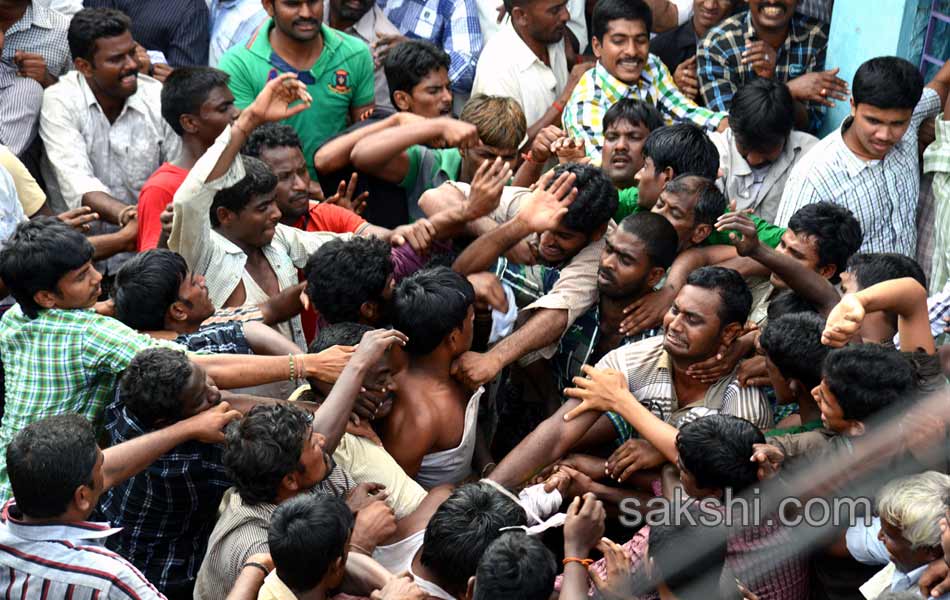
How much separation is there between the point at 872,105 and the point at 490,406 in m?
2.30

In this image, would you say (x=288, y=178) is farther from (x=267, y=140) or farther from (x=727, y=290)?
(x=727, y=290)

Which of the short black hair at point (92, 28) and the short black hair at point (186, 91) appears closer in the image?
the short black hair at point (186, 91)

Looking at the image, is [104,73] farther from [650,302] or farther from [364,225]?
[650,302]

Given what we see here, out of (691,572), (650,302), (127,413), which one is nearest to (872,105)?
(650,302)

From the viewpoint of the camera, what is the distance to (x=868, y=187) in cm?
630

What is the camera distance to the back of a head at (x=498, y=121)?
6.37m

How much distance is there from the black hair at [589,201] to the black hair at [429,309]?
2.35 feet

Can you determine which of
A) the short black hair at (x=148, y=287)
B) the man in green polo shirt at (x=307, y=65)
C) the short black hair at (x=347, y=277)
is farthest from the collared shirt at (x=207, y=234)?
the man in green polo shirt at (x=307, y=65)

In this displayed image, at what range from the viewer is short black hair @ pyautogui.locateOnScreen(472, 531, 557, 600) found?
375 cm

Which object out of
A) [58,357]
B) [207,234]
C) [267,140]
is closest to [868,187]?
[267,140]

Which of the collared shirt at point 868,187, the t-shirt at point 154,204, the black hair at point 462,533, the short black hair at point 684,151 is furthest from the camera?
the collared shirt at point 868,187

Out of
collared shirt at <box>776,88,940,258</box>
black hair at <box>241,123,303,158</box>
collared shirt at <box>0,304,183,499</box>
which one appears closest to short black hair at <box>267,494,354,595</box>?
collared shirt at <box>0,304,183,499</box>

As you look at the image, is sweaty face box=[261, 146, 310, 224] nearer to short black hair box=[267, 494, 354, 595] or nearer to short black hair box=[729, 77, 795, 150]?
short black hair box=[729, 77, 795, 150]

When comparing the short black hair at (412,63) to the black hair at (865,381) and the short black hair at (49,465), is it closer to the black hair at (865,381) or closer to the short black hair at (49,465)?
the black hair at (865,381)
